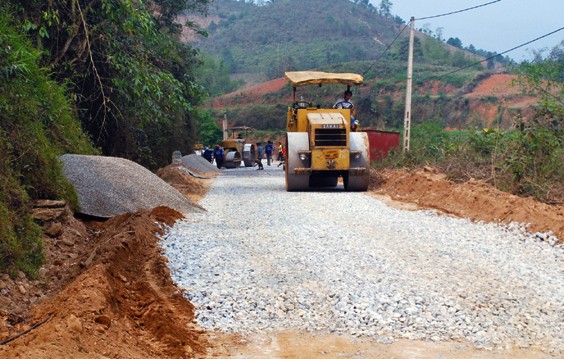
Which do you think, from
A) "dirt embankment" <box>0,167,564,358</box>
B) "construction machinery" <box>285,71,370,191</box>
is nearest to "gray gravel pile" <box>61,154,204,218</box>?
"dirt embankment" <box>0,167,564,358</box>

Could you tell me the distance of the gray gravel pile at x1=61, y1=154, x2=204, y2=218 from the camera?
1187 centimetres

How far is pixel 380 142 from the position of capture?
2781cm

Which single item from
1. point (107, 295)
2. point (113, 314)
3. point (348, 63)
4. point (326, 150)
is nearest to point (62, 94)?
point (326, 150)

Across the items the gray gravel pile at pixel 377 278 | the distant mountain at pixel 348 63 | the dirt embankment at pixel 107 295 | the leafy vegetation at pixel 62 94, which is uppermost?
the distant mountain at pixel 348 63

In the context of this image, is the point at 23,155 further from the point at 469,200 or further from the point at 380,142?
the point at 380,142

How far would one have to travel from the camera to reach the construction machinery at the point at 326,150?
723 inches

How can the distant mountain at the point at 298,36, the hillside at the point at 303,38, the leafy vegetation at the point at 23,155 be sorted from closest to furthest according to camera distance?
the leafy vegetation at the point at 23,155 < the hillside at the point at 303,38 < the distant mountain at the point at 298,36

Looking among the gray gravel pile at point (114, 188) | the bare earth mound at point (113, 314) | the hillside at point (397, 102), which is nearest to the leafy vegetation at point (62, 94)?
the gray gravel pile at point (114, 188)

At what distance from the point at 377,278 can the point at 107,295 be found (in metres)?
2.96

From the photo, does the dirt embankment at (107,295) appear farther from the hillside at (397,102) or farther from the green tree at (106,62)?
the hillside at (397,102)

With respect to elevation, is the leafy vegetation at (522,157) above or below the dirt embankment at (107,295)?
above

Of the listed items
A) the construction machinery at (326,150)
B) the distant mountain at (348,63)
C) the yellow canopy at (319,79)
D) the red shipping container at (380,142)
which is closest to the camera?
the construction machinery at (326,150)

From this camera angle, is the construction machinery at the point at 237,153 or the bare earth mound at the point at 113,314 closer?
the bare earth mound at the point at 113,314

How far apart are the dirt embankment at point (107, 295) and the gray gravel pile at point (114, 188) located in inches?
26.7
